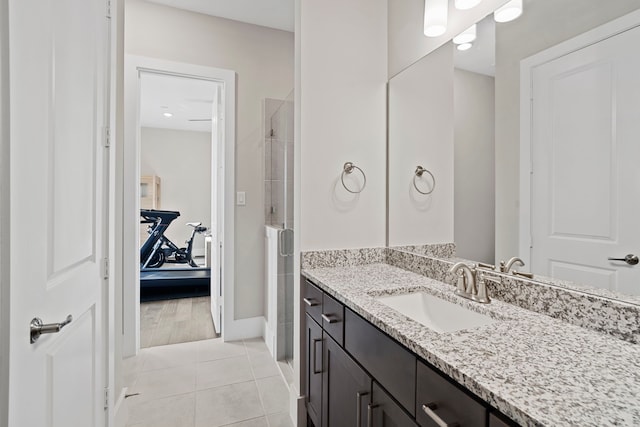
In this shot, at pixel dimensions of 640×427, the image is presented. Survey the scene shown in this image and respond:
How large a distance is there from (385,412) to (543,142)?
103cm

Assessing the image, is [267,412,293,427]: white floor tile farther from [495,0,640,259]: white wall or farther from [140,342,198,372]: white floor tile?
[495,0,640,259]: white wall

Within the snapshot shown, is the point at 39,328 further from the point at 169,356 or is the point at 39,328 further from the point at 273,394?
the point at 169,356

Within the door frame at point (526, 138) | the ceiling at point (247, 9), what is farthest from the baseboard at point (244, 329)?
the ceiling at point (247, 9)

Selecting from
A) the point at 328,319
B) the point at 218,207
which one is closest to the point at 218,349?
the point at 218,207

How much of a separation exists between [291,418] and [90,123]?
1.79m

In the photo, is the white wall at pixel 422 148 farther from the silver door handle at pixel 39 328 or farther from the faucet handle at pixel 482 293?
the silver door handle at pixel 39 328

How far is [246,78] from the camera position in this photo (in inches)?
111

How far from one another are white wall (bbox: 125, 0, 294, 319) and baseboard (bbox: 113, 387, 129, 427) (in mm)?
1116

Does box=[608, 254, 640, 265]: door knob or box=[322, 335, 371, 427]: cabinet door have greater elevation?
box=[608, 254, 640, 265]: door knob

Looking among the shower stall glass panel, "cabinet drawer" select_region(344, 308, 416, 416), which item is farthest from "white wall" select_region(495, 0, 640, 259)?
the shower stall glass panel

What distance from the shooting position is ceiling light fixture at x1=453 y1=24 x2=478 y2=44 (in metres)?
1.37

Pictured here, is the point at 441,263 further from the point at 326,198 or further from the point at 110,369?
the point at 110,369

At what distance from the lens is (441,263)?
1.50 m

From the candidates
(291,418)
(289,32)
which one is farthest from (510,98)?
(289,32)
